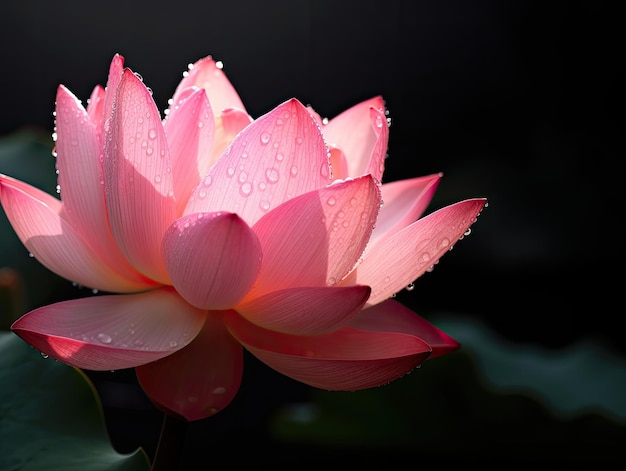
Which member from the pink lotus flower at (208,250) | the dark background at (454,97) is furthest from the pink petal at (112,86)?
the dark background at (454,97)

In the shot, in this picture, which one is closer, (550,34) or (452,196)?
(452,196)

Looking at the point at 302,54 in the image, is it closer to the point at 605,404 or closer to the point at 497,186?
the point at 497,186

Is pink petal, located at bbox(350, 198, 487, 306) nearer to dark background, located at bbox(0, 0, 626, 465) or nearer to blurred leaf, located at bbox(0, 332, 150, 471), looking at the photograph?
blurred leaf, located at bbox(0, 332, 150, 471)

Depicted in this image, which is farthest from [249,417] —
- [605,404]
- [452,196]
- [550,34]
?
[550,34]

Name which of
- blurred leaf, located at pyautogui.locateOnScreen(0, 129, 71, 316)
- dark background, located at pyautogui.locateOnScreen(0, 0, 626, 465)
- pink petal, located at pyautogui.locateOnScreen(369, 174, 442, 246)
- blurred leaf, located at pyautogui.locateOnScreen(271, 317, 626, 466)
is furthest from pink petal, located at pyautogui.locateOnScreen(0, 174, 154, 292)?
dark background, located at pyautogui.locateOnScreen(0, 0, 626, 465)

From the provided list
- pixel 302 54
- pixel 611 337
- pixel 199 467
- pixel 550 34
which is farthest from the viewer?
pixel 302 54

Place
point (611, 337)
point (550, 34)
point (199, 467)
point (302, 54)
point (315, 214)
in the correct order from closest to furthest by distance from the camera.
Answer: point (315, 214)
point (199, 467)
point (611, 337)
point (550, 34)
point (302, 54)

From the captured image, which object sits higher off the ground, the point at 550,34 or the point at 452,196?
the point at 550,34
